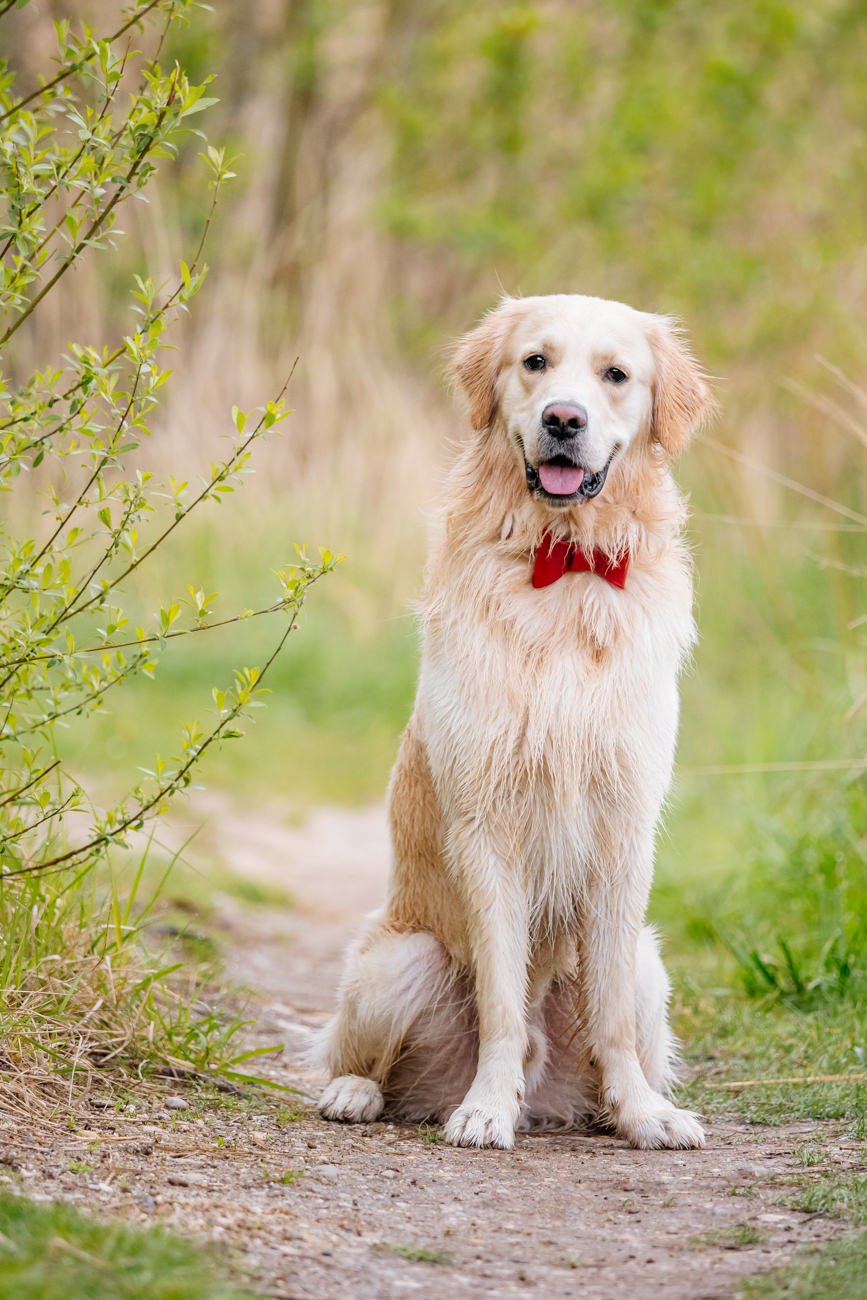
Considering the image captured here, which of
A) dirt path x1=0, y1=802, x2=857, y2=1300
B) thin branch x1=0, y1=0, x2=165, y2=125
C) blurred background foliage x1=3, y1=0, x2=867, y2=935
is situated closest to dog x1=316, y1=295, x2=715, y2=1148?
dirt path x1=0, y1=802, x2=857, y2=1300

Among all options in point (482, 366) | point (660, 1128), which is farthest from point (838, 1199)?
point (482, 366)

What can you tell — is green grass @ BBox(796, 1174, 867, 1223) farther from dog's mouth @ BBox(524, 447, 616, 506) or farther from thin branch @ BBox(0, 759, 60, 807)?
thin branch @ BBox(0, 759, 60, 807)

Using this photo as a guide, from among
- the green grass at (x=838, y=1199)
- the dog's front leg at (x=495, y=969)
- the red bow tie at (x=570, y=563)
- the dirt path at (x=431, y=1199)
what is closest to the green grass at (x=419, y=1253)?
the dirt path at (x=431, y=1199)

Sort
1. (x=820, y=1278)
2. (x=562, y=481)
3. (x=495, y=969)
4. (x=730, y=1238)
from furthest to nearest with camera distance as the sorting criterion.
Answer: (x=562, y=481) < (x=495, y=969) < (x=730, y=1238) < (x=820, y=1278)

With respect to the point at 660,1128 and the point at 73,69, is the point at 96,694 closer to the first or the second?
the point at 73,69

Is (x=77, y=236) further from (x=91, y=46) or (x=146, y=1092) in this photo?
(x=146, y=1092)

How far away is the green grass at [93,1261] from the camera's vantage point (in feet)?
6.40

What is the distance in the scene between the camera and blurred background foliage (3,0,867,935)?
766cm

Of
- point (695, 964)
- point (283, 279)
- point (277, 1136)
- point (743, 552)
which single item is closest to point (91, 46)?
point (277, 1136)

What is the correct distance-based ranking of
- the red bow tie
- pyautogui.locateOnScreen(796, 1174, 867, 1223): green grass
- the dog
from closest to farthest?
1. pyautogui.locateOnScreen(796, 1174, 867, 1223): green grass
2. the dog
3. the red bow tie

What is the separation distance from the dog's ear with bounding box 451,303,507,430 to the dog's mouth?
0.30m

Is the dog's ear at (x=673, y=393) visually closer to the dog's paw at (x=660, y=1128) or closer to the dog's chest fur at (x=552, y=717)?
the dog's chest fur at (x=552, y=717)

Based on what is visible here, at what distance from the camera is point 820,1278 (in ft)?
7.43

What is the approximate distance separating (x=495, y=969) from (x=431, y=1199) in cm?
64
